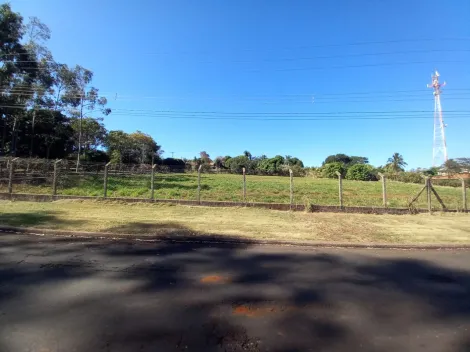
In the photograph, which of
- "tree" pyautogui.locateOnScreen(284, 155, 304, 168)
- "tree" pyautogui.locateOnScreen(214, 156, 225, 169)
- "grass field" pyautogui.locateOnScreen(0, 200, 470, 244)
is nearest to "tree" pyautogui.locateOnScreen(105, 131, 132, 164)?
"tree" pyautogui.locateOnScreen(214, 156, 225, 169)

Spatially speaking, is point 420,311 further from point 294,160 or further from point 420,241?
point 294,160

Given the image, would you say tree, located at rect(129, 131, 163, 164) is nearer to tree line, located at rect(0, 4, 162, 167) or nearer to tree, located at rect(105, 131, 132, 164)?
tree, located at rect(105, 131, 132, 164)

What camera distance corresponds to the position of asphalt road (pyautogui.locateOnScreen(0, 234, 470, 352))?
2.87 metres

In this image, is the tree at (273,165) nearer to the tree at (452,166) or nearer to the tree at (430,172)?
the tree at (430,172)

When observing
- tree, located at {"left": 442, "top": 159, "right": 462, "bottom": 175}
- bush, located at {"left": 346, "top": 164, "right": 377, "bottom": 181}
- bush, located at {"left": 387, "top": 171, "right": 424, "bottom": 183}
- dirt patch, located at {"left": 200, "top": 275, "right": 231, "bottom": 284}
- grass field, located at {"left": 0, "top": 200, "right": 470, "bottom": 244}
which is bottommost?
dirt patch, located at {"left": 200, "top": 275, "right": 231, "bottom": 284}

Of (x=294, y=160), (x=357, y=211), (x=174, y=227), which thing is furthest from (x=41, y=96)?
(x=294, y=160)

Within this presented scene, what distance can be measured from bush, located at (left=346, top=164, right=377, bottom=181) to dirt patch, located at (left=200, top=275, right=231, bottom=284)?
52523mm

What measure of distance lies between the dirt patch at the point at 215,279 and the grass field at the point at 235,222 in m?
2.90

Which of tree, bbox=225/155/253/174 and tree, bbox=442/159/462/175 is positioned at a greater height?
tree, bbox=225/155/253/174

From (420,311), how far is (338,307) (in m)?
1.00

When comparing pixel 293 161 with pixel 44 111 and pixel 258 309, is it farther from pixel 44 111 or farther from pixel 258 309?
pixel 258 309

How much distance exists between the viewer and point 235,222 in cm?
937

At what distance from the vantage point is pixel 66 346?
270 cm

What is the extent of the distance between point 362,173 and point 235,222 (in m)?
48.6
